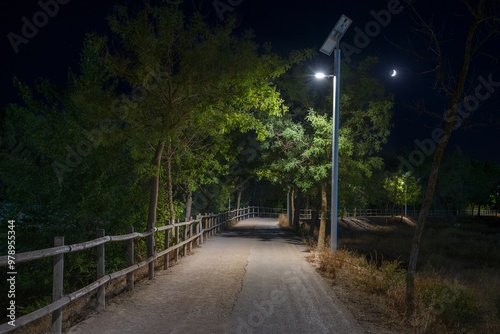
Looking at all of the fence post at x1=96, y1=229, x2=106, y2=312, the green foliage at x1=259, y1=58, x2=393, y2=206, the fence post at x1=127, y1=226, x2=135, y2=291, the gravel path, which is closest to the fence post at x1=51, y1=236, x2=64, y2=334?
the gravel path

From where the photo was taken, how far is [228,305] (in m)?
6.89

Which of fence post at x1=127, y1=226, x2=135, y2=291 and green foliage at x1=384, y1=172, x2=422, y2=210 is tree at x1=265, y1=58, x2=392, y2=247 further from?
green foliage at x1=384, y1=172, x2=422, y2=210

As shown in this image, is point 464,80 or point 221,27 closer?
point 464,80

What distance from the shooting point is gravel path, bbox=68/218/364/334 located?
18.6 ft

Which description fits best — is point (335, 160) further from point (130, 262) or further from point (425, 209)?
point (130, 262)

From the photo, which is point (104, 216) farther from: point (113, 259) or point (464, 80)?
point (464, 80)

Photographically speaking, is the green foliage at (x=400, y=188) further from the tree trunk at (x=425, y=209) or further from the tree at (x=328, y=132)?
the tree trunk at (x=425, y=209)

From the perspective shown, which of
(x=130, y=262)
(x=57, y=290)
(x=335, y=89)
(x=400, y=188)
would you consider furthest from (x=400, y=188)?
(x=57, y=290)

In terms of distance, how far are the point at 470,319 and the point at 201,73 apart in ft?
28.0

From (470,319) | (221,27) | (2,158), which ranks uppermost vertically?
(221,27)

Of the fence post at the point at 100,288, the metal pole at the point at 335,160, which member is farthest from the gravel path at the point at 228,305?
the metal pole at the point at 335,160

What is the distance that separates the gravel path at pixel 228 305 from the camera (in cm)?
568

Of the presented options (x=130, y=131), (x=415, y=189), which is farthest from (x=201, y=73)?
(x=415, y=189)

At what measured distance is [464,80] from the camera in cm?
641
